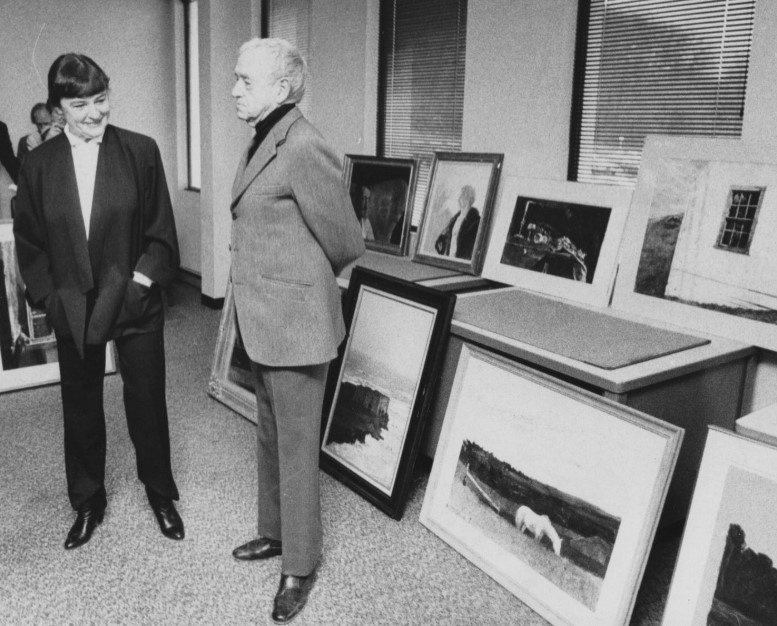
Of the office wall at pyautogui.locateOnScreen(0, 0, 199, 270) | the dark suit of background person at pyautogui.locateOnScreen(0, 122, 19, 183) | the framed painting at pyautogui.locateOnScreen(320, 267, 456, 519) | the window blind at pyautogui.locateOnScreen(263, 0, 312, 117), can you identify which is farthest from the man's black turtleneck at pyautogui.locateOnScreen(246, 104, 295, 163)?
the office wall at pyautogui.locateOnScreen(0, 0, 199, 270)

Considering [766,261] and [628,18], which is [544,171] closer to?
[628,18]

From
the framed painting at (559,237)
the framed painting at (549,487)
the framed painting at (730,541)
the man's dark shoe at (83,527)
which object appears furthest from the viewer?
the framed painting at (559,237)

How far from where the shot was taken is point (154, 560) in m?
2.25

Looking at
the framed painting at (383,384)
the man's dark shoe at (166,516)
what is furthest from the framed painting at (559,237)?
the man's dark shoe at (166,516)

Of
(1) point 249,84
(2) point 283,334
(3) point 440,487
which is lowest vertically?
(3) point 440,487

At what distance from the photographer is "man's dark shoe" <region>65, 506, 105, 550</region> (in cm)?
231

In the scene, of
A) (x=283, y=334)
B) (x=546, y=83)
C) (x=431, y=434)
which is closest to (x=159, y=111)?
(x=546, y=83)

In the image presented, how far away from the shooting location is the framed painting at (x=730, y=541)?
1.61 m

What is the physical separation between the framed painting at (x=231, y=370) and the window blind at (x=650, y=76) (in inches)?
68.1

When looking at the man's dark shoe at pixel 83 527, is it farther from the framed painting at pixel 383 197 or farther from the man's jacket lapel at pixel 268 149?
the framed painting at pixel 383 197

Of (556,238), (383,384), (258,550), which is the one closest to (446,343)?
(383,384)

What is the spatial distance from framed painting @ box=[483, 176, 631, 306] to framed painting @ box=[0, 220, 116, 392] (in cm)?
228

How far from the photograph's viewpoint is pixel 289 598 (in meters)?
1.99

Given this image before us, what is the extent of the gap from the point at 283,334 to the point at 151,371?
656mm
